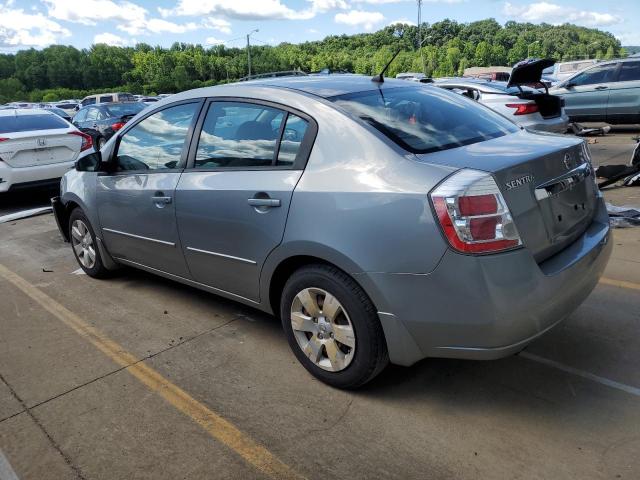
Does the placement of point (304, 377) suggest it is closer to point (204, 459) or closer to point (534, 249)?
point (204, 459)

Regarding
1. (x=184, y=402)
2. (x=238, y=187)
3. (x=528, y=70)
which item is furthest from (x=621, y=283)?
(x=528, y=70)

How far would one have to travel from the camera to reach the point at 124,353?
3604 millimetres

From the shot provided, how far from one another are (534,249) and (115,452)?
2196 mm

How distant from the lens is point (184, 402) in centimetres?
300

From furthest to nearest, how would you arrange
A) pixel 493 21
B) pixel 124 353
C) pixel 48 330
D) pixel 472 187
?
1. pixel 493 21
2. pixel 48 330
3. pixel 124 353
4. pixel 472 187

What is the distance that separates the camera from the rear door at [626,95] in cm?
1232

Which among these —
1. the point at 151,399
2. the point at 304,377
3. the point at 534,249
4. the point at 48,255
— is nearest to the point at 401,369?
the point at 304,377

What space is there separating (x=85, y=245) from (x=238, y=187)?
250 centimetres

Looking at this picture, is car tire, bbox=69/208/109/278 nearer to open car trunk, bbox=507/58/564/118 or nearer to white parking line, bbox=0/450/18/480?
white parking line, bbox=0/450/18/480

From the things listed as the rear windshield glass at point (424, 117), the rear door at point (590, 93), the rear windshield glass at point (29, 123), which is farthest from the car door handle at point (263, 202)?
the rear door at point (590, 93)

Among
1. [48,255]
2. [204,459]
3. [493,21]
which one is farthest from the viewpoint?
[493,21]

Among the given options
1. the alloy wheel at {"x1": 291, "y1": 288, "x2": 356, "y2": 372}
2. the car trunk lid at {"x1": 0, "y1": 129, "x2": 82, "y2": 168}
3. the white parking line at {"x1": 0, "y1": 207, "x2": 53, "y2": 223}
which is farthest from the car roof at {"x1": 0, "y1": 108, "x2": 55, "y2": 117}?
the alloy wheel at {"x1": 291, "y1": 288, "x2": 356, "y2": 372}

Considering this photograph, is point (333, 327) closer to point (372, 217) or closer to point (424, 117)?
point (372, 217)

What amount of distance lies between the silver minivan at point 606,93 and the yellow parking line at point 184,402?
12.6m
